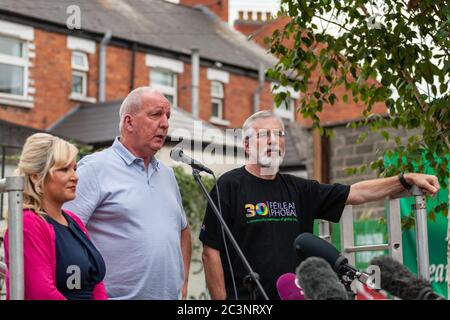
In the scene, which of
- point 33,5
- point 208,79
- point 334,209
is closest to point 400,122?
point 334,209

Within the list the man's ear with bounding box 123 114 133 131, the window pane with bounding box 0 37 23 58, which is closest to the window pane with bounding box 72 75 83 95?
the window pane with bounding box 0 37 23 58

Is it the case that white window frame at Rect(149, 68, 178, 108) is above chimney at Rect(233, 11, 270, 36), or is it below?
below

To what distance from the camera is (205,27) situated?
3394cm

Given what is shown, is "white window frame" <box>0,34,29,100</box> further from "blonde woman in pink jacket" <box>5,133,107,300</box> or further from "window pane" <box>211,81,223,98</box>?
"blonde woman in pink jacket" <box>5,133,107,300</box>

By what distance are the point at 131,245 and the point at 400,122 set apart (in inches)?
128

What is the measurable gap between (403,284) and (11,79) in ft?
73.9

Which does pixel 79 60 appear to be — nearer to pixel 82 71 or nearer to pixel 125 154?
pixel 82 71

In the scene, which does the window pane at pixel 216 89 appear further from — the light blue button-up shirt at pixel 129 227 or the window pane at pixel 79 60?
the light blue button-up shirt at pixel 129 227

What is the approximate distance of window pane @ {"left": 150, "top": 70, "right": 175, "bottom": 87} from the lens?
93.7ft

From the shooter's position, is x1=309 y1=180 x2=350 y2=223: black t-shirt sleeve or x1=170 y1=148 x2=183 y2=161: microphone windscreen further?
x1=309 y1=180 x2=350 y2=223: black t-shirt sleeve

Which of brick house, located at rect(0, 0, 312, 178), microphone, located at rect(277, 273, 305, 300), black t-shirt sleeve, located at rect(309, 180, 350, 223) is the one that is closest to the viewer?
microphone, located at rect(277, 273, 305, 300)

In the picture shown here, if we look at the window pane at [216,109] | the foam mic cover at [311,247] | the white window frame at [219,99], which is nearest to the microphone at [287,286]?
the foam mic cover at [311,247]

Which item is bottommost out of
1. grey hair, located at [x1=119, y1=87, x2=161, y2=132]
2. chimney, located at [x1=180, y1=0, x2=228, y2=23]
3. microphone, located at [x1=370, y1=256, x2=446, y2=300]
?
microphone, located at [x1=370, y1=256, x2=446, y2=300]

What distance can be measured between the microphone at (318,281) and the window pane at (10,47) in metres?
22.3
